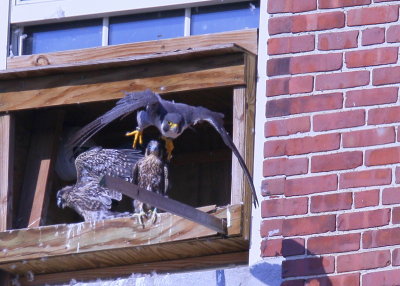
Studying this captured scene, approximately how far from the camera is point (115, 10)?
5.79 m

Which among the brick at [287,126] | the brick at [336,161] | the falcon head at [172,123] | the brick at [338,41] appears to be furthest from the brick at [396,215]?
the falcon head at [172,123]

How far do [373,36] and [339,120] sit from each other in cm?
34

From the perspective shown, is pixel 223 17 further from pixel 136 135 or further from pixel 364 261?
pixel 364 261

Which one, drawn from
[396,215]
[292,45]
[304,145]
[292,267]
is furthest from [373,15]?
[292,267]

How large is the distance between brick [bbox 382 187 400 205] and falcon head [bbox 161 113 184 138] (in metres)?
0.95

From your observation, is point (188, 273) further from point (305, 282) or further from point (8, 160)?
point (8, 160)

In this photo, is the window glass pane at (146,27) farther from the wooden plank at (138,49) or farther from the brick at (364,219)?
the brick at (364,219)

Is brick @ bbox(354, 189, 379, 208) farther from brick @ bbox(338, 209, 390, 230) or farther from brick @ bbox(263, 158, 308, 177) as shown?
brick @ bbox(263, 158, 308, 177)

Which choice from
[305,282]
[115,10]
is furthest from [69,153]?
[305,282]

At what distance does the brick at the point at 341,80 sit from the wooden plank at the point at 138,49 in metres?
0.35

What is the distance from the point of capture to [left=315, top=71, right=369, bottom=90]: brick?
16.3 ft

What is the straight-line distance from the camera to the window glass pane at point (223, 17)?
5.64m

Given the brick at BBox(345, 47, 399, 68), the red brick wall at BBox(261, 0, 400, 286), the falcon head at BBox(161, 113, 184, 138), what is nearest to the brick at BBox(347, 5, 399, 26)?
the red brick wall at BBox(261, 0, 400, 286)

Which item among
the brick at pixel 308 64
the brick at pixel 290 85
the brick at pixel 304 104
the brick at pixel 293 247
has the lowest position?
the brick at pixel 293 247
